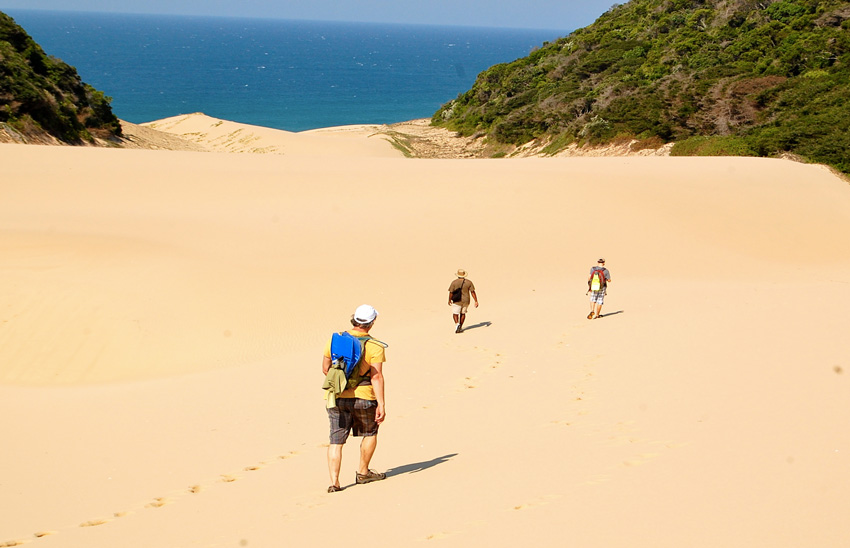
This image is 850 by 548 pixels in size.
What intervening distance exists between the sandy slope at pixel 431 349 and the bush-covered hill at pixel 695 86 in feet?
17.3

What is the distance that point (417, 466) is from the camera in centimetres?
606

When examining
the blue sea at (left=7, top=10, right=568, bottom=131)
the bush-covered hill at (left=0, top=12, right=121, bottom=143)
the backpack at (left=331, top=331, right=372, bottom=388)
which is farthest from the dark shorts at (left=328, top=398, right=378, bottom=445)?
the blue sea at (left=7, top=10, right=568, bottom=131)

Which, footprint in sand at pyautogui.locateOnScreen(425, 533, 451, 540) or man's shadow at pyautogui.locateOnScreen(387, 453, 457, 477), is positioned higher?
footprint in sand at pyautogui.locateOnScreen(425, 533, 451, 540)

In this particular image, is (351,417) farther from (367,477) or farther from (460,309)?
(460,309)

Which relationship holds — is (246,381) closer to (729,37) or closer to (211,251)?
(211,251)

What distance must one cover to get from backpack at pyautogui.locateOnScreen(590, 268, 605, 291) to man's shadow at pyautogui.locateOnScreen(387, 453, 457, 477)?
613cm

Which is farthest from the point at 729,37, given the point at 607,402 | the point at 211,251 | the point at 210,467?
the point at 210,467

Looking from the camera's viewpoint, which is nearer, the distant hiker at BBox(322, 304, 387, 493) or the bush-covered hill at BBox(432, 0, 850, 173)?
the distant hiker at BBox(322, 304, 387, 493)

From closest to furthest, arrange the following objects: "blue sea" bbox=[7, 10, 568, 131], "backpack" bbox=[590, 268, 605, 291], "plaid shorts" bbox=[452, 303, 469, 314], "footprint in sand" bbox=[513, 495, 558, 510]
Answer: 1. "footprint in sand" bbox=[513, 495, 558, 510]
2. "plaid shorts" bbox=[452, 303, 469, 314]
3. "backpack" bbox=[590, 268, 605, 291]
4. "blue sea" bbox=[7, 10, 568, 131]

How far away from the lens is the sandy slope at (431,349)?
475 cm

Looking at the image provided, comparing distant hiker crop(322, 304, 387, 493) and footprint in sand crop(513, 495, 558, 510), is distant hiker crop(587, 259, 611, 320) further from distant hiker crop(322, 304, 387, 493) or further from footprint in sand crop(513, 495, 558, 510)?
footprint in sand crop(513, 495, 558, 510)

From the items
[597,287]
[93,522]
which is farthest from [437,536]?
[597,287]

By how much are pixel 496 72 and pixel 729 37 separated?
737 inches

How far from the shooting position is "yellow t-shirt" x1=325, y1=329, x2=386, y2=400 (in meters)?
5.45
